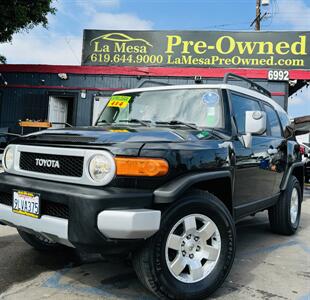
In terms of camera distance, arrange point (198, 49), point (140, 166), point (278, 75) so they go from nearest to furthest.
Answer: point (140, 166) → point (278, 75) → point (198, 49)

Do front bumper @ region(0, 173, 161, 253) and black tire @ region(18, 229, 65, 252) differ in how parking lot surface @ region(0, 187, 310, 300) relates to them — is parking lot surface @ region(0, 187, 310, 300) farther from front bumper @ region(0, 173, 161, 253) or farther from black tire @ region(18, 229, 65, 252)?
front bumper @ region(0, 173, 161, 253)

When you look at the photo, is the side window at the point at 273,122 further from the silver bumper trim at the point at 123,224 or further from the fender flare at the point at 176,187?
the silver bumper trim at the point at 123,224

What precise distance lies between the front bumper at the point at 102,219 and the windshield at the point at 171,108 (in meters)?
1.30

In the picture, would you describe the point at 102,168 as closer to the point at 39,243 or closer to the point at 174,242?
the point at 174,242

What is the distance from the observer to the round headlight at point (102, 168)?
2.47m

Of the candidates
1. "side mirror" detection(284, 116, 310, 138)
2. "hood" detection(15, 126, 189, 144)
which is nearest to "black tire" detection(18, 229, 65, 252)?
"hood" detection(15, 126, 189, 144)

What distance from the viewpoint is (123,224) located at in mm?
2322

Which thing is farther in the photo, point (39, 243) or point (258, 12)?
point (258, 12)

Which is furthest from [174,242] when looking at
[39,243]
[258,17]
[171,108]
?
[258,17]

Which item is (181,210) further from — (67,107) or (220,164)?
(67,107)

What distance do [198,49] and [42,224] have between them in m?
13.6

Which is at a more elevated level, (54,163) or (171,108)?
(171,108)

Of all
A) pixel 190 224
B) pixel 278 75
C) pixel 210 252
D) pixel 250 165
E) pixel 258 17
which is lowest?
pixel 210 252

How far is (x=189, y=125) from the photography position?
3.44m
